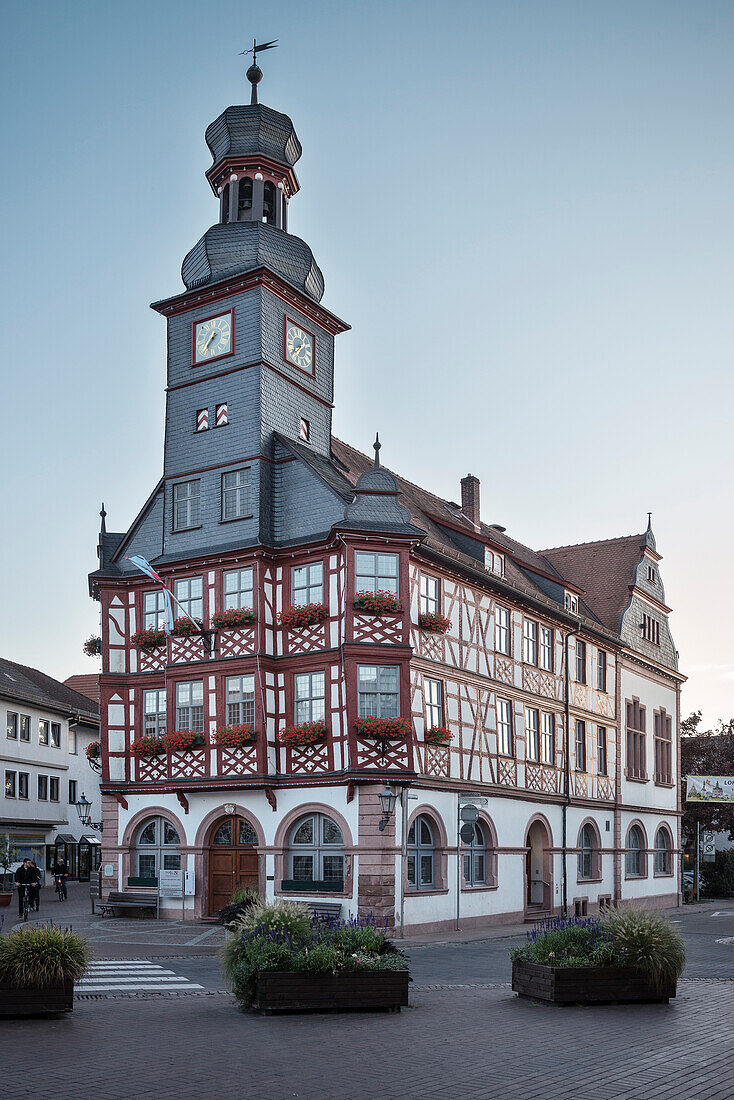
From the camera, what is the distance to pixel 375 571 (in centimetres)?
3012

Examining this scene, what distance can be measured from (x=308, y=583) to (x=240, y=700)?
3.49 meters

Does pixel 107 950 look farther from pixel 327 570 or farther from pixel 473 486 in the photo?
pixel 473 486

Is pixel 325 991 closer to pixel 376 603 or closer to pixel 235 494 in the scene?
pixel 376 603

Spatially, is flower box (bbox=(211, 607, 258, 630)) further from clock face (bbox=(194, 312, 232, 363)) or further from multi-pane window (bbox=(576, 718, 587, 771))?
multi-pane window (bbox=(576, 718, 587, 771))

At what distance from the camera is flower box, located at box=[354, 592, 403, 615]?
29.3 meters

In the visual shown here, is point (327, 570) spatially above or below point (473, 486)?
below

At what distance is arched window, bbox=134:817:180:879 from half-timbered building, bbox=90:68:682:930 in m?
A: 0.06

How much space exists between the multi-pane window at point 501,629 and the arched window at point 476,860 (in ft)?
18.1

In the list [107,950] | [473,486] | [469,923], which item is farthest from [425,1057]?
[473,486]

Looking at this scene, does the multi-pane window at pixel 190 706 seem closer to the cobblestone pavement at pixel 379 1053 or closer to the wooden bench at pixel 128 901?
the wooden bench at pixel 128 901

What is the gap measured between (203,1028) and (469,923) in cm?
1982

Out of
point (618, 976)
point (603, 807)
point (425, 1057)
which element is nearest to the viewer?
point (425, 1057)

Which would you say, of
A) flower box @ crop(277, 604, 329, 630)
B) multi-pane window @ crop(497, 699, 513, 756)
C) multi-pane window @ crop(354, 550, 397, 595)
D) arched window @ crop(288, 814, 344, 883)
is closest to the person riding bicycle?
arched window @ crop(288, 814, 344, 883)

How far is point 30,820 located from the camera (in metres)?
56.7
